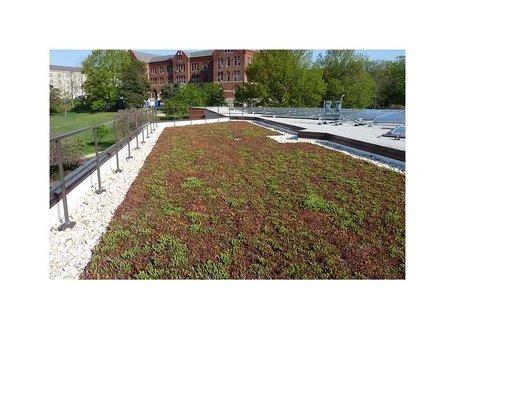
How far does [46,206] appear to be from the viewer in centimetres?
340

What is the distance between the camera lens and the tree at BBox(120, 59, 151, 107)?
1198 cm

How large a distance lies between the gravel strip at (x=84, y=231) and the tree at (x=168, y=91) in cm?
1127

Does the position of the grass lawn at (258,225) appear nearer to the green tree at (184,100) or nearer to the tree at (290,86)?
the green tree at (184,100)

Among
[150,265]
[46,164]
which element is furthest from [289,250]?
[46,164]

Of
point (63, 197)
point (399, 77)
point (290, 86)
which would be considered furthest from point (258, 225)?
point (290, 86)

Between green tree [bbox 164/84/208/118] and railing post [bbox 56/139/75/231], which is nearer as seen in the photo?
railing post [bbox 56/139/75/231]

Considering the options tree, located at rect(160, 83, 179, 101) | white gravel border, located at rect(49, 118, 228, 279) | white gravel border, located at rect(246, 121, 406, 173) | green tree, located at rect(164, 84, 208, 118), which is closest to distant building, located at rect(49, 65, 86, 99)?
white gravel border, located at rect(49, 118, 228, 279)

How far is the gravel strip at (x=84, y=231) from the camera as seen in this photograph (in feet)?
9.54

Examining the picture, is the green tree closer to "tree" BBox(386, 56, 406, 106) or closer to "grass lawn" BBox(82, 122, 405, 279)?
"tree" BBox(386, 56, 406, 106)

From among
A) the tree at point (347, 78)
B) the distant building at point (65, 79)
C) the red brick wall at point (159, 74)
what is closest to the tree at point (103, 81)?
the distant building at point (65, 79)

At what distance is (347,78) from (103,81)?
1494cm

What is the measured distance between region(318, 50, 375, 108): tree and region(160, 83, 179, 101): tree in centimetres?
803
